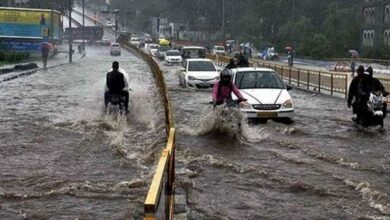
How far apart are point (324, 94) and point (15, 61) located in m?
26.8

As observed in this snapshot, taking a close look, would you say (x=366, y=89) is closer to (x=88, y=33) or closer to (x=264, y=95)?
(x=264, y=95)

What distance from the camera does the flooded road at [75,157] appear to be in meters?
8.91

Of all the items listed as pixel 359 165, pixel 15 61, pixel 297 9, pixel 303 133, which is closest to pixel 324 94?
pixel 303 133

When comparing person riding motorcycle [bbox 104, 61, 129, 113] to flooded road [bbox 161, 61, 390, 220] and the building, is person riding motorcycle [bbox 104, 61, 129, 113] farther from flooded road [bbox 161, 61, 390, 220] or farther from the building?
the building

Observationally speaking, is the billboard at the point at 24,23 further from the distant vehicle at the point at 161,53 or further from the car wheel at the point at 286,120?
the car wheel at the point at 286,120

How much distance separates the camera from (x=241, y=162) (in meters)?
12.2

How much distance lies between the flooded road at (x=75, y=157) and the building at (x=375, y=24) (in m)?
51.2

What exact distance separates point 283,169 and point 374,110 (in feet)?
17.8

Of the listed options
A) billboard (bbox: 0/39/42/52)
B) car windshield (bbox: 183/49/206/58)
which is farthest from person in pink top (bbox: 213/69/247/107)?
billboard (bbox: 0/39/42/52)

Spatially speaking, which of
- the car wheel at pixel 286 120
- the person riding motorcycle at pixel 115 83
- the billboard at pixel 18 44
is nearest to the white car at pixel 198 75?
the car wheel at pixel 286 120

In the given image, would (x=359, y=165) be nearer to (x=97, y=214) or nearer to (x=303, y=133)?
(x=303, y=133)

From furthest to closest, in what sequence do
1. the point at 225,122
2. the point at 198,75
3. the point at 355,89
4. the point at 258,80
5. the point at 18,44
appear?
the point at 18,44 → the point at 198,75 → the point at 258,80 → the point at 355,89 → the point at 225,122

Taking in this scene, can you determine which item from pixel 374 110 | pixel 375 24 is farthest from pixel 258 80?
pixel 375 24

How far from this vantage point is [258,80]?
18500mm
